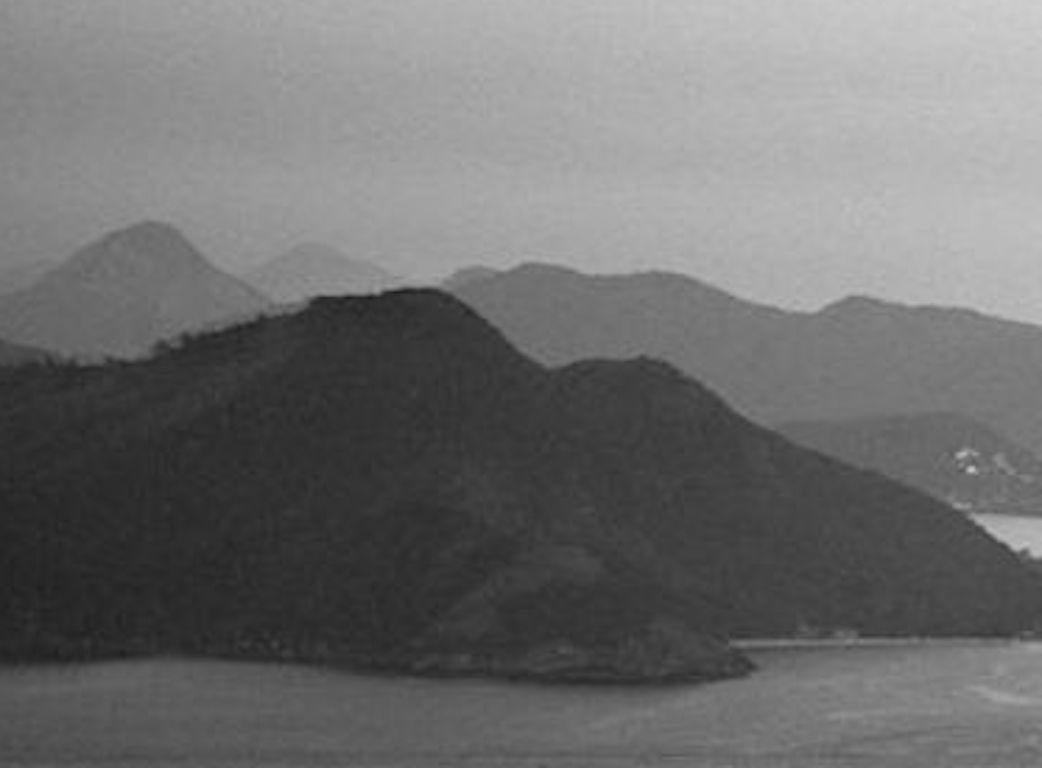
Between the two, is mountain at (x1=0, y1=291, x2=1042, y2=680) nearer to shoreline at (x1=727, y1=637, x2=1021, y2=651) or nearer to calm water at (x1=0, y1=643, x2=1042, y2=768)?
shoreline at (x1=727, y1=637, x2=1021, y2=651)

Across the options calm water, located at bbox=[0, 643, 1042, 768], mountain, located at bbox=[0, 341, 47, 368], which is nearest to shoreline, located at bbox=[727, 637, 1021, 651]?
calm water, located at bbox=[0, 643, 1042, 768]

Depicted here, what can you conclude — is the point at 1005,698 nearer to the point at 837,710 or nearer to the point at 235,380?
the point at 837,710

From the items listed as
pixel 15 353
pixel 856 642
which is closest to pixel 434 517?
pixel 856 642

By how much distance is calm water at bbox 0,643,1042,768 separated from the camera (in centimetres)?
7194

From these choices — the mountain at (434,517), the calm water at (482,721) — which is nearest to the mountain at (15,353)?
the mountain at (434,517)

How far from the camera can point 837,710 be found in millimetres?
86188

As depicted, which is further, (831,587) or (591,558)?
(831,587)

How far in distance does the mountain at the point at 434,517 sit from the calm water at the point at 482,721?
482 centimetres

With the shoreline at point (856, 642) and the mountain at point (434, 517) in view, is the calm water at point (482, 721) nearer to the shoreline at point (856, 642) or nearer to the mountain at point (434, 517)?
the mountain at point (434, 517)

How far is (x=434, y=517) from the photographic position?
9744cm

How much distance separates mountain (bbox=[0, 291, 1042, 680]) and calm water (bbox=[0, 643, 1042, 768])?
4.82 meters

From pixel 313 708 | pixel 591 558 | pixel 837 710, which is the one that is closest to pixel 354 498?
pixel 591 558

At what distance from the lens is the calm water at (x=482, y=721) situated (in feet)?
236

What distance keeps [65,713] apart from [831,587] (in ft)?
175
